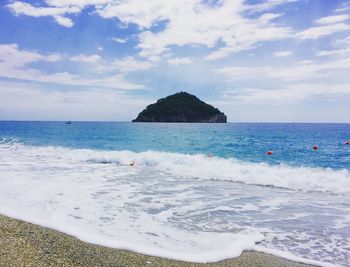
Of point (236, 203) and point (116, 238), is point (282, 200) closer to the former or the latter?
point (236, 203)

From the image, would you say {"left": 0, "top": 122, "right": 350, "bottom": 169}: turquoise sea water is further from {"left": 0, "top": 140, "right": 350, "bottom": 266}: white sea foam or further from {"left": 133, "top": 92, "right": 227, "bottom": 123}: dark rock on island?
{"left": 133, "top": 92, "right": 227, "bottom": 123}: dark rock on island

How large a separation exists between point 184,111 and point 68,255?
148298mm

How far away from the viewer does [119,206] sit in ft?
31.1

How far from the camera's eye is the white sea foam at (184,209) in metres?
6.43

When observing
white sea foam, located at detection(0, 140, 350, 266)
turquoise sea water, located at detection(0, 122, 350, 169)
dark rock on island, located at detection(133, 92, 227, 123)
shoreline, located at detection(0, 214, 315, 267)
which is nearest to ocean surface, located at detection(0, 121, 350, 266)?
white sea foam, located at detection(0, 140, 350, 266)

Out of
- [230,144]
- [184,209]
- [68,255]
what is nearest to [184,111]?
[230,144]

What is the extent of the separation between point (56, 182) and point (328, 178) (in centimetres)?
1150

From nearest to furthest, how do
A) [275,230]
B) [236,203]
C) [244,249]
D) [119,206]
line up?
[244,249]
[275,230]
[119,206]
[236,203]

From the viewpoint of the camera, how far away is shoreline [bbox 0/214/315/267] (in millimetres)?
4828

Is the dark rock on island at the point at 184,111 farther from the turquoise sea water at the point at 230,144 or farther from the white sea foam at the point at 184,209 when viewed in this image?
the white sea foam at the point at 184,209

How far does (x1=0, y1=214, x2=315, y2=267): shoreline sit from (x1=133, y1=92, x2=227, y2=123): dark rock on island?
14693 cm

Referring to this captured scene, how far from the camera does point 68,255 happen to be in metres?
5.14

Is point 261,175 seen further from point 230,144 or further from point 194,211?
point 230,144

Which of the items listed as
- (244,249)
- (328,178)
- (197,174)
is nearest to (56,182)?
(197,174)
